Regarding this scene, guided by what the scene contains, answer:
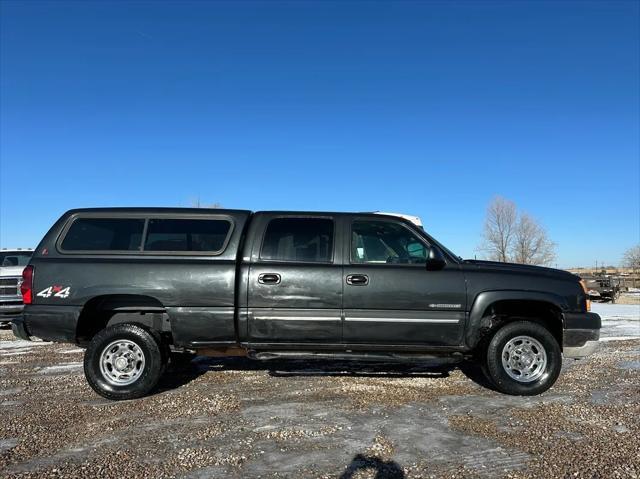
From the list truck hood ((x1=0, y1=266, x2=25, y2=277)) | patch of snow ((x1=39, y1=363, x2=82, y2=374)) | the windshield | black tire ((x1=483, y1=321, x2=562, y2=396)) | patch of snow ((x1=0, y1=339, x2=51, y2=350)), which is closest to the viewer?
black tire ((x1=483, y1=321, x2=562, y2=396))

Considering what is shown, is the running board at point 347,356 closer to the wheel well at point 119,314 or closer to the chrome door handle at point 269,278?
the chrome door handle at point 269,278

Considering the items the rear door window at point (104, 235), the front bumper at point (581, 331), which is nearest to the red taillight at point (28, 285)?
the rear door window at point (104, 235)

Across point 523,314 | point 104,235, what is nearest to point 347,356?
point 523,314

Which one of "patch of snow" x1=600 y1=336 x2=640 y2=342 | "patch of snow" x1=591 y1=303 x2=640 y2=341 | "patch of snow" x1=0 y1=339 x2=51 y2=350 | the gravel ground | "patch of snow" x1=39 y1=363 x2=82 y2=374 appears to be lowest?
the gravel ground

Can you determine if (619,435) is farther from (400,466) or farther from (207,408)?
(207,408)

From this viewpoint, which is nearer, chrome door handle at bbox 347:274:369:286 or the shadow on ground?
the shadow on ground

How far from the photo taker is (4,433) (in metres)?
4.21

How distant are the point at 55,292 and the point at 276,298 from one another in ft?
7.61

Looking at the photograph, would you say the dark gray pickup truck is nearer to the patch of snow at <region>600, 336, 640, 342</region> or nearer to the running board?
the running board

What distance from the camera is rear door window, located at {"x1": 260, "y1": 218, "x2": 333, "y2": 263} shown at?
541 cm

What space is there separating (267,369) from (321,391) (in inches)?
51.9

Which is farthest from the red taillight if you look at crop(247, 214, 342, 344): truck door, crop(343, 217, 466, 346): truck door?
Answer: crop(343, 217, 466, 346): truck door

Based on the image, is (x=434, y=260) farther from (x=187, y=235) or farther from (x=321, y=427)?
(x=187, y=235)

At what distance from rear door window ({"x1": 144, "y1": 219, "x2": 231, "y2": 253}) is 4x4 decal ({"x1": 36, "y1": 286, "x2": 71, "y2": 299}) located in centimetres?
91
